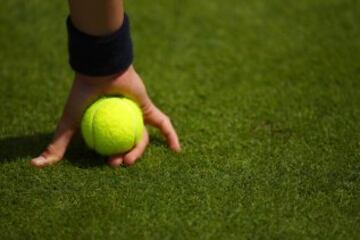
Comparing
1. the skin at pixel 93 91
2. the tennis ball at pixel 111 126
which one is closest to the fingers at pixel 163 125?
the skin at pixel 93 91

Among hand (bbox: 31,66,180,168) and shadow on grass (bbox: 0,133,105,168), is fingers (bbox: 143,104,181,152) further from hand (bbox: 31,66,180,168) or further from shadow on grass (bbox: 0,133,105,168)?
shadow on grass (bbox: 0,133,105,168)

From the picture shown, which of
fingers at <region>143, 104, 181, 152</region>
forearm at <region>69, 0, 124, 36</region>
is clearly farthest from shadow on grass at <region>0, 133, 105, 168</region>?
forearm at <region>69, 0, 124, 36</region>

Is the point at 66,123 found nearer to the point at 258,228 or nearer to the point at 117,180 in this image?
the point at 117,180

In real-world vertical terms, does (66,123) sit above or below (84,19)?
below

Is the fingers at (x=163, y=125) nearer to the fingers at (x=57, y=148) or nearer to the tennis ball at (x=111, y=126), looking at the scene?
the tennis ball at (x=111, y=126)

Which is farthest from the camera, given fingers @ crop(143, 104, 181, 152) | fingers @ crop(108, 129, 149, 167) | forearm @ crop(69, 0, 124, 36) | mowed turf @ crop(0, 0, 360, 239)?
fingers @ crop(143, 104, 181, 152)

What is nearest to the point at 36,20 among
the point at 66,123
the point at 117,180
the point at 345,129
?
the point at 66,123
